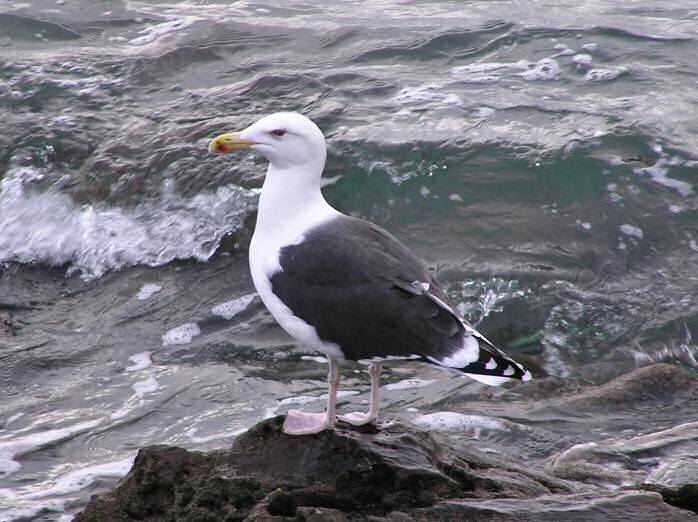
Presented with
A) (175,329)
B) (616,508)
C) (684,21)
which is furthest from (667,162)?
(616,508)

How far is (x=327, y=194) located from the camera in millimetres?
8625

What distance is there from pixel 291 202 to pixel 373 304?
671 mm

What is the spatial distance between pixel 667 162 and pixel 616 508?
216 inches

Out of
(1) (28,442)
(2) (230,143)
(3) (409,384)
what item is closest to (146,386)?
(1) (28,442)

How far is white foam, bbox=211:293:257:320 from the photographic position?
7.43 meters

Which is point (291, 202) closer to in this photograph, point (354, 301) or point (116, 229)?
point (354, 301)

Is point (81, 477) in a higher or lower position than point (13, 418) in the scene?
higher

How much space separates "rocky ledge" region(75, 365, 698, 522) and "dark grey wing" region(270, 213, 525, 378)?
0.37 m

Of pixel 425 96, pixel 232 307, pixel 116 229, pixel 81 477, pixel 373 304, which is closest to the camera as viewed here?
pixel 373 304

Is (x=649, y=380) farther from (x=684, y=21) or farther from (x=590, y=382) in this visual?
(x=684, y=21)

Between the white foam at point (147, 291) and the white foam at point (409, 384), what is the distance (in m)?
2.16

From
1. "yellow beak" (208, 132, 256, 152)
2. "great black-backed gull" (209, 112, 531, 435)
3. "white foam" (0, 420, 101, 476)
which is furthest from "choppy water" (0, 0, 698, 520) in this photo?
"yellow beak" (208, 132, 256, 152)

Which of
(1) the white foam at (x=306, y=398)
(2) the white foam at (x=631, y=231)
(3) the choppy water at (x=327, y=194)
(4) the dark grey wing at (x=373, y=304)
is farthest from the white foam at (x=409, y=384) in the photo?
(2) the white foam at (x=631, y=231)

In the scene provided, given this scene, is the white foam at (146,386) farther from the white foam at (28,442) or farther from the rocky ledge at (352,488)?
the rocky ledge at (352,488)
